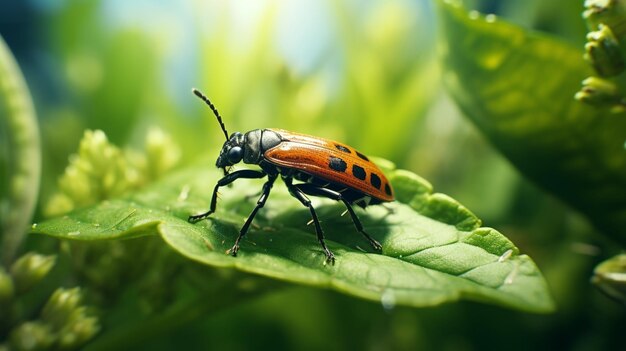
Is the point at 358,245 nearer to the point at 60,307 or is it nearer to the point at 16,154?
the point at 60,307

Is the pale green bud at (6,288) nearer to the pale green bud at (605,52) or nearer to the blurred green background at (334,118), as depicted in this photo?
the blurred green background at (334,118)

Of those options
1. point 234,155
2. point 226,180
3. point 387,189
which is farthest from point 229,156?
point 387,189

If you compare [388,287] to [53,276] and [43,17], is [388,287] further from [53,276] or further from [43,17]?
[43,17]

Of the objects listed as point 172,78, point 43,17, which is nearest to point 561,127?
point 172,78

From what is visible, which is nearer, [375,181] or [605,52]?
[605,52]

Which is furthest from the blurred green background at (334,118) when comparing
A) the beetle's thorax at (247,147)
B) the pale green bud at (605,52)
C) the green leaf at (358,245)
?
the pale green bud at (605,52)

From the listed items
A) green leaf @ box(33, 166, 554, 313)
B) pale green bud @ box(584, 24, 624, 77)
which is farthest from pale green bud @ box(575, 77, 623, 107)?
green leaf @ box(33, 166, 554, 313)

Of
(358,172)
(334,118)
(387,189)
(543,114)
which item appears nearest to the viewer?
(543,114)
